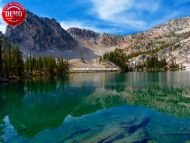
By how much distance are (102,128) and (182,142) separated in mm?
9906

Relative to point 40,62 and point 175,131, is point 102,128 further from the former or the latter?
point 40,62

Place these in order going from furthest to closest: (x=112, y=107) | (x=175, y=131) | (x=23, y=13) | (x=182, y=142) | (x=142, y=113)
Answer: (x=112, y=107), (x=23, y=13), (x=142, y=113), (x=175, y=131), (x=182, y=142)

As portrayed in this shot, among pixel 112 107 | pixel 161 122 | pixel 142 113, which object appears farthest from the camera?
pixel 112 107

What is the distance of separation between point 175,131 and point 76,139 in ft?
35.0

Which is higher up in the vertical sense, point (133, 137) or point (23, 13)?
point (23, 13)

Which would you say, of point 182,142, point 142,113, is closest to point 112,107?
point 142,113

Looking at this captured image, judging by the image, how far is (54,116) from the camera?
45781mm

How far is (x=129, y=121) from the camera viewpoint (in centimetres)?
3959

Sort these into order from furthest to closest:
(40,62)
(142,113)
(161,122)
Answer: (40,62) < (142,113) < (161,122)

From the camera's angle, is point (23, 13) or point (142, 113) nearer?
point (142, 113)

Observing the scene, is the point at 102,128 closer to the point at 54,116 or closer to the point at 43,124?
the point at 43,124

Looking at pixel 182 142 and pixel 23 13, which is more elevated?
pixel 23 13

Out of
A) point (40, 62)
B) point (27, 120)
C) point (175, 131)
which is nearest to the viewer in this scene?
point (175, 131)

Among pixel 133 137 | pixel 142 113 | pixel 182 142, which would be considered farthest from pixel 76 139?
pixel 142 113
